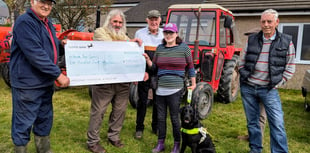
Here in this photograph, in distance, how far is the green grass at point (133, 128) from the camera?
371cm

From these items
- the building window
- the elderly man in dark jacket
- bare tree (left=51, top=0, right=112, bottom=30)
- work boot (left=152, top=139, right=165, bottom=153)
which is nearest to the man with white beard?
work boot (left=152, top=139, right=165, bottom=153)

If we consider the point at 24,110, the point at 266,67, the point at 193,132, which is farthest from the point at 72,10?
the point at 266,67

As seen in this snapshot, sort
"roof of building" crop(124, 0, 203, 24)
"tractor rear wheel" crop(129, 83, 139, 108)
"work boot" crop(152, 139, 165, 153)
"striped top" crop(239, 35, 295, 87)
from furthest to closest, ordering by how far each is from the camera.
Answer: "roof of building" crop(124, 0, 203, 24) → "tractor rear wheel" crop(129, 83, 139, 108) → "work boot" crop(152, 139, 165, 153) → "striped top" crop(239, 35, 295, 87)

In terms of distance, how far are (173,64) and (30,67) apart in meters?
1.60

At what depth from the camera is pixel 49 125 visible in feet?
10.1

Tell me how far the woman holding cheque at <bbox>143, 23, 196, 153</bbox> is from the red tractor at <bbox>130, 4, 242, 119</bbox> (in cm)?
148

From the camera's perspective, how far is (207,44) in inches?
216

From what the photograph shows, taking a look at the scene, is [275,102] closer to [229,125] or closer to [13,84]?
[229,125]

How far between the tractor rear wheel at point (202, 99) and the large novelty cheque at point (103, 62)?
5.07ft

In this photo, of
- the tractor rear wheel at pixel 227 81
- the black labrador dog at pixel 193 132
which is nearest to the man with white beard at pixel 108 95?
the black labrador dog at pixel 193 132

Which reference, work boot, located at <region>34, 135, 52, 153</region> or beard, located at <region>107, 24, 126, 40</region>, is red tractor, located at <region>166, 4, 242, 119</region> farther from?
work boot, located at <region>34, 135, 52, 153</region>

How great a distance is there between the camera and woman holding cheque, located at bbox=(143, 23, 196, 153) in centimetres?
326

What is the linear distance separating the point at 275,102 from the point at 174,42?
4.62 feet

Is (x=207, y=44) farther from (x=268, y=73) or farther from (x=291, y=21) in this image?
(x=291, y=21)
